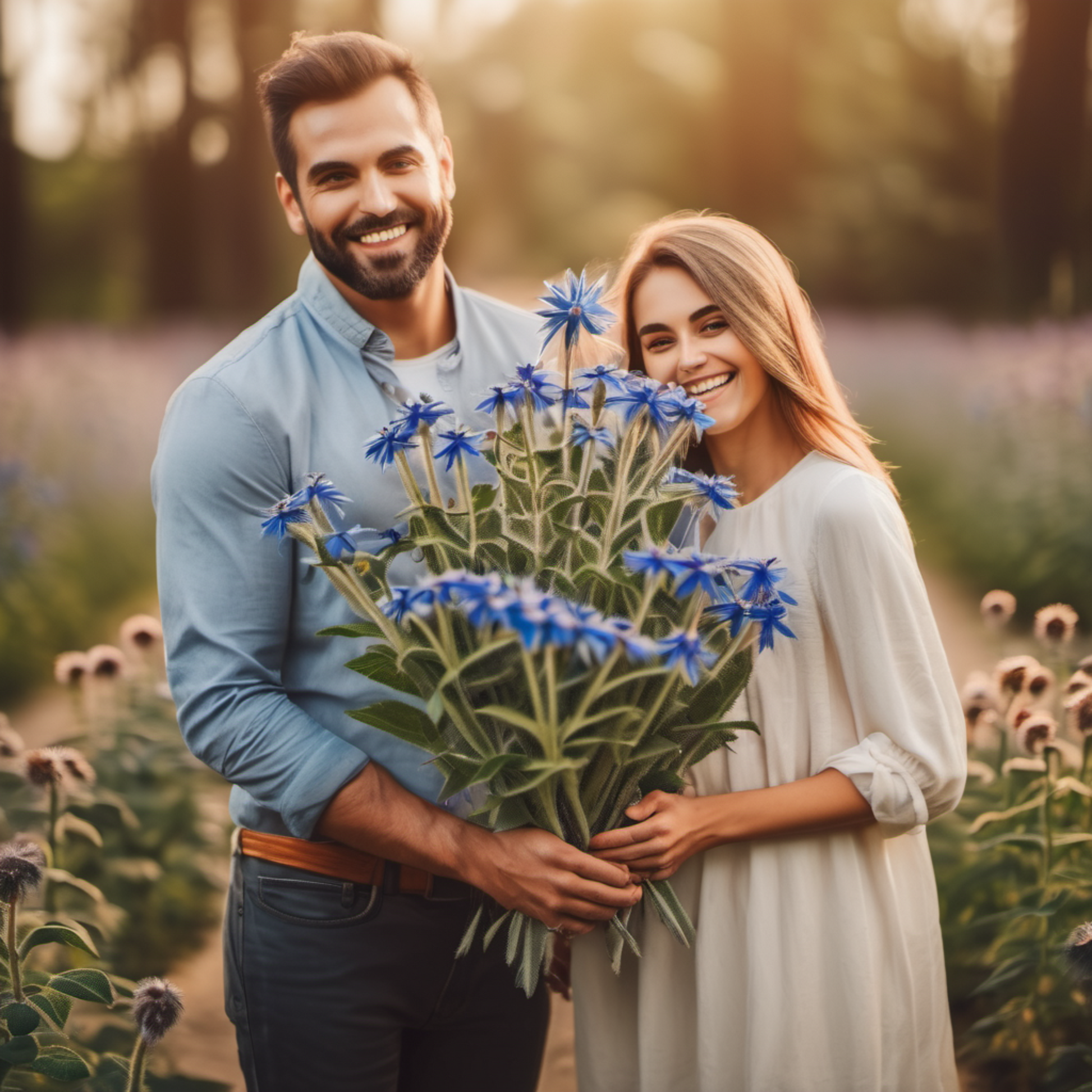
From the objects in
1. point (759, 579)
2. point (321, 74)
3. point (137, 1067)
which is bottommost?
point (137, 1067)

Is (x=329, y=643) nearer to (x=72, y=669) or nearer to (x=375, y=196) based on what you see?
(x=375, y=196)

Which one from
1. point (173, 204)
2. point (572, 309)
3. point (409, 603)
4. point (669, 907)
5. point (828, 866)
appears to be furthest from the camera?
point (173, 204)

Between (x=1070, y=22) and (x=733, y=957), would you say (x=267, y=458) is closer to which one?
(x=733, y=957)

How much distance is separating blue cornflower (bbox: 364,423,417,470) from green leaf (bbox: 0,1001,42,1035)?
1197 millimetres

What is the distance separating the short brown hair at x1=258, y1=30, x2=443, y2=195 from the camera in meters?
2.07

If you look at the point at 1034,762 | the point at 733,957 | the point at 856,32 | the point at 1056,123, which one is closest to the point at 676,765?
the point at 733,957

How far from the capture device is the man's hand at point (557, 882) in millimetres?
1599

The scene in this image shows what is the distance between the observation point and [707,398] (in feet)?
6.40

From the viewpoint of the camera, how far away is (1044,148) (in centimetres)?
613

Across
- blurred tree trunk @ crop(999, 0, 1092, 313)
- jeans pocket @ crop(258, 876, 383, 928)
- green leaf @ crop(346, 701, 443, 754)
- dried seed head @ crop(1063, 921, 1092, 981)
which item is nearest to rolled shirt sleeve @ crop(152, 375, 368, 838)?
jeans pocket @ crop(258, 876, 383, 928)

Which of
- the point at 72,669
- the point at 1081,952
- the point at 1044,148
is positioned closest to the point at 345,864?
the point at 1081,952

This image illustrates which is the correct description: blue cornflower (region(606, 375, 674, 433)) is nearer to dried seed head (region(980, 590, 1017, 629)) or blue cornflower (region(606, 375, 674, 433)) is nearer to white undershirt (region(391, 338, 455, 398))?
white undershirt (region(391, 338, 455, 398))

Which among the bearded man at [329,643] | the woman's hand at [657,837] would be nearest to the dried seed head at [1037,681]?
the woman's hand at [657,837]

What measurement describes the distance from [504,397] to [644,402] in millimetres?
194
